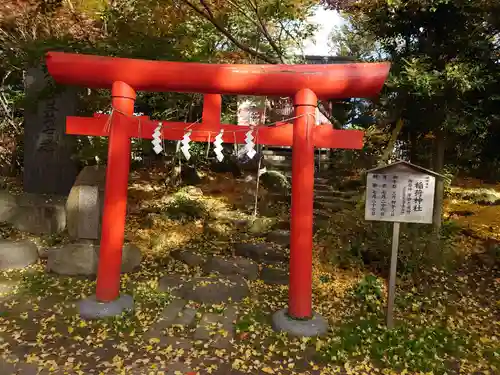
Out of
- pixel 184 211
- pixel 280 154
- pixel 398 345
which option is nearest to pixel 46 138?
pixel 184 211

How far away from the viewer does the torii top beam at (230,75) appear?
455 centimetres

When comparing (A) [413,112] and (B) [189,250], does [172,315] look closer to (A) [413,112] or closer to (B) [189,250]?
(B) [189,250]

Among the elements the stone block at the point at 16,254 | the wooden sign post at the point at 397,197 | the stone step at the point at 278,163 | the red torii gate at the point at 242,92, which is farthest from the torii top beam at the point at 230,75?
the stone step at the point at 278,163

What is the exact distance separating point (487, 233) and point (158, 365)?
26.3 ft

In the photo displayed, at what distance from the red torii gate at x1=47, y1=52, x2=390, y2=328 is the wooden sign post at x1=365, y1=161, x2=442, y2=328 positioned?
66 cm

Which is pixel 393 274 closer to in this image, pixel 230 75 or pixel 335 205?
pixel 230 75

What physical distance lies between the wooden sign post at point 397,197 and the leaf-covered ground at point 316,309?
30.5 inches

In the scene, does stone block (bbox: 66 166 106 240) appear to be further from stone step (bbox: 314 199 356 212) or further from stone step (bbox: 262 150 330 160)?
stone step (bbox: 262 150 330 160)

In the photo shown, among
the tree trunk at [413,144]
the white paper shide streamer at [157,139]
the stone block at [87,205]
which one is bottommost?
the stone block at [87,205]

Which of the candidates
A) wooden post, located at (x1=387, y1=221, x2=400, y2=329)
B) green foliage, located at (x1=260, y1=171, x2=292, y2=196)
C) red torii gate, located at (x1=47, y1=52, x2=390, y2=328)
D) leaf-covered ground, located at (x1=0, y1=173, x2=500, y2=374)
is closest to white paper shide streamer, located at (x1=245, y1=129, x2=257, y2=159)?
red torii gate, located at (x1=47, y1=52, x2=390, y2=328)

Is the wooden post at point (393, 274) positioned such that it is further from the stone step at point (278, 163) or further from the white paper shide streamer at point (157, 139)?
the stone step at point (278, 163)

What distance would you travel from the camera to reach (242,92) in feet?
15.7

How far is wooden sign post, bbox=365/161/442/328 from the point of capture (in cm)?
468

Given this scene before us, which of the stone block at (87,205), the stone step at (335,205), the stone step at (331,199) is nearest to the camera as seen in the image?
the stone block at (87,205)
